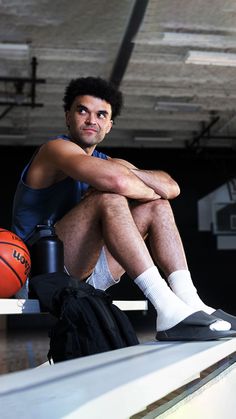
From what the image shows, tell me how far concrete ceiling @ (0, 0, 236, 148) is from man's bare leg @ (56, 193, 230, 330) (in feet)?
12.7

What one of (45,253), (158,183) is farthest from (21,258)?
(158,183)

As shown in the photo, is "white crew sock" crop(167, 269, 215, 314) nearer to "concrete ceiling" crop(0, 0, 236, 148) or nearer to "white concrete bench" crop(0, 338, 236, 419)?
"white concrete bench" crop(0, 338, 236, 419)

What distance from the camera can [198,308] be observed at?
5.35 ft

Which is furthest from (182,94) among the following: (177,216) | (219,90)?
(177,216)

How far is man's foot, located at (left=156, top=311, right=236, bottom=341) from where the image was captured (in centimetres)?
143

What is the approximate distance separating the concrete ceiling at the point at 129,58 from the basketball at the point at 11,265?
13.9ft

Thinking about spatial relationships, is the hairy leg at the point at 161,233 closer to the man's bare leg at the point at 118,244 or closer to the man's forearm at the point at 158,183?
the man's forearm at the point at 158,183

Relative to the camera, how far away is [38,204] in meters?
1.91

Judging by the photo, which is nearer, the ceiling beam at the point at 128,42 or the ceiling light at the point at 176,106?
the ceiling beam at the point at 128,42

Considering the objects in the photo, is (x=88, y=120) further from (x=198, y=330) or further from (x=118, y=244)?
(x=198, y=330)

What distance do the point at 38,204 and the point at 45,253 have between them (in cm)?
41

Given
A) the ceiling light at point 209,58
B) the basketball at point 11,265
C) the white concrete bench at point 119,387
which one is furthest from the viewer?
the ceiling light at point 209,58

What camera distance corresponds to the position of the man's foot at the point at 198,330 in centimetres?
143

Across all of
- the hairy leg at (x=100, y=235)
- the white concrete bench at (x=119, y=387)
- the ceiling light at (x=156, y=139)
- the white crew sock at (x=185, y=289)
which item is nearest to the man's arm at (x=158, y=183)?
the hairy leg at (x=100, y=235)
